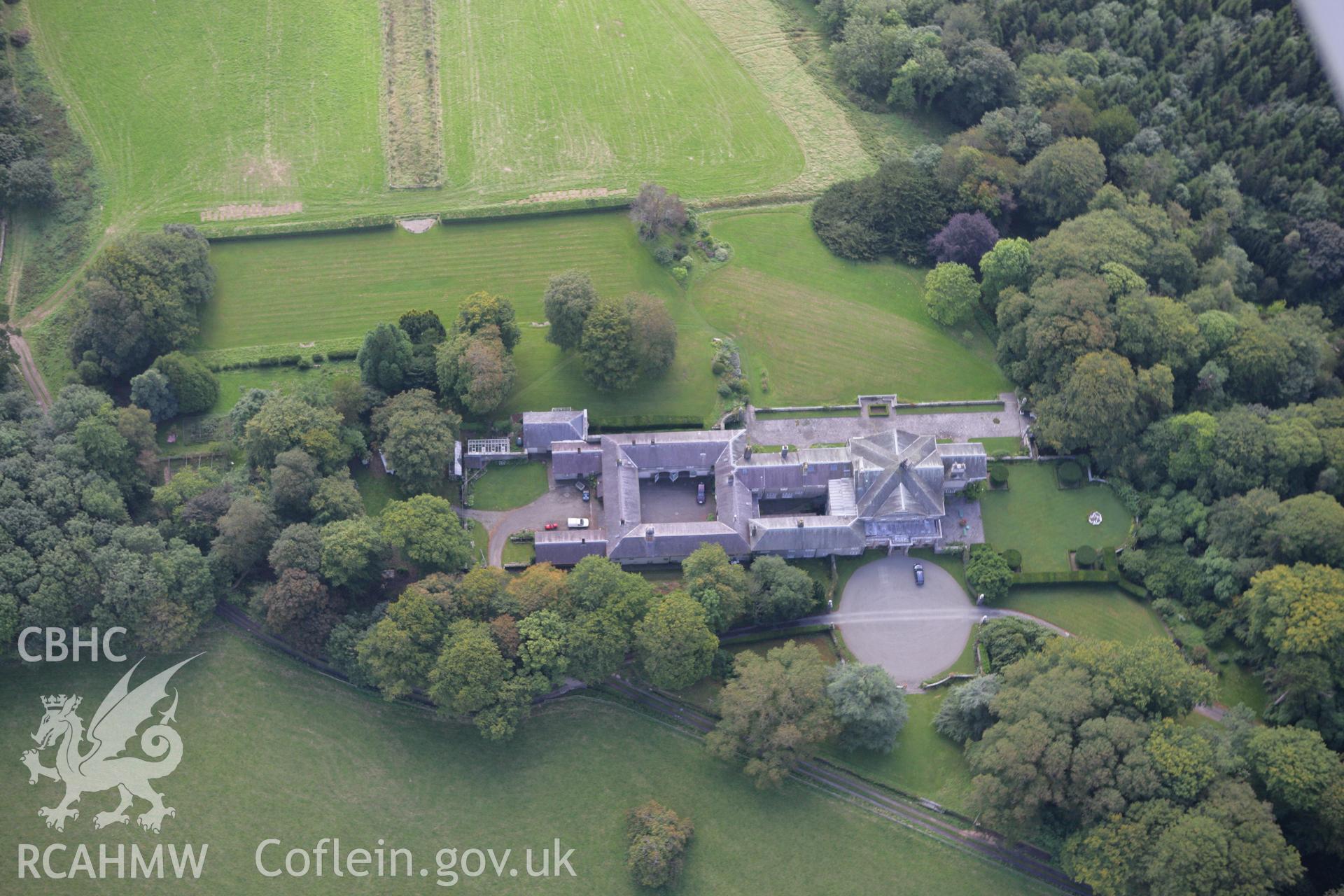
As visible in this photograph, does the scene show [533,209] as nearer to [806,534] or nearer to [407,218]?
[407,218]

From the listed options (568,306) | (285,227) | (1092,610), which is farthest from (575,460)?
(1092,610)

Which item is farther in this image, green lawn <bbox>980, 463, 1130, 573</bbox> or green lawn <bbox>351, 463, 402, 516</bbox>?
green lawn <bbox>980, 463, 1130, 573</bbox>

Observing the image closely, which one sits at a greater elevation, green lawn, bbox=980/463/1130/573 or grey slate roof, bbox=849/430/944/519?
grey slate roof, bbox=849/430/944/519

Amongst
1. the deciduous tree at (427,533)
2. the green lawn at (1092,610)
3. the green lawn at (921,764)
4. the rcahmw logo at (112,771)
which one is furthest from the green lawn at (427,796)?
the green lawn at (1092,610)

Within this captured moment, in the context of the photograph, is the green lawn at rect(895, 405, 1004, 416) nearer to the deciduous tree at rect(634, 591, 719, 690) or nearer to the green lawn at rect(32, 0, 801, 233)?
the green lawn at rect(32, 0, 801, 233)

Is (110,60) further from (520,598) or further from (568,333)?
(520,598)

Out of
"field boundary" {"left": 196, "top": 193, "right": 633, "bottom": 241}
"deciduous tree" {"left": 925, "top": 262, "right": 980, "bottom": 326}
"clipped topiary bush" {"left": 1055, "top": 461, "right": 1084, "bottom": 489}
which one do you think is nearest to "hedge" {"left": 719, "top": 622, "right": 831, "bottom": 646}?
"clipped topiary bush" {"left": 1055, "top": 461, "right": 1084, "bottom": 489}
